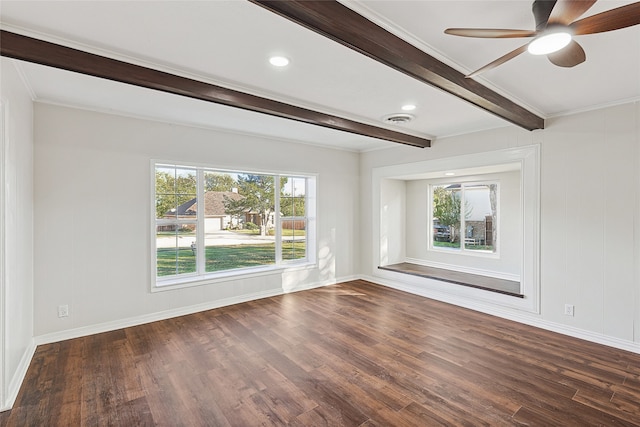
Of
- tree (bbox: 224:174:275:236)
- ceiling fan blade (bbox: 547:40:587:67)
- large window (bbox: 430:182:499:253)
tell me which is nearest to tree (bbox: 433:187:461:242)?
large window (bbox: 430:182:499:253)

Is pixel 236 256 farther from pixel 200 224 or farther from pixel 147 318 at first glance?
pixel 147 318

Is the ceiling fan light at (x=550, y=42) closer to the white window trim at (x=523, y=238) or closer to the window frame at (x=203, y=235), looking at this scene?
the white window trim at (x=523, y=238)

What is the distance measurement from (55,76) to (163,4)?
5.57 feet

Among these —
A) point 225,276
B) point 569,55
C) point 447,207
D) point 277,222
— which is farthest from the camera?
point 447,207

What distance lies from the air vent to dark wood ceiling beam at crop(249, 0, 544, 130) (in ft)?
3.20

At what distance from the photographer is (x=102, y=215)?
11.6 feet

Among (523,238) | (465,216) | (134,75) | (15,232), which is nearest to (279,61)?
(134,75)

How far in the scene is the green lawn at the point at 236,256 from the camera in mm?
4328

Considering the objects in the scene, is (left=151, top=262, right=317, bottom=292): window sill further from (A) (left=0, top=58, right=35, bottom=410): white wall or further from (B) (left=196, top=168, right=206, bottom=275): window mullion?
(A) (left=0, top=58, right=35, bottom=410): white wall

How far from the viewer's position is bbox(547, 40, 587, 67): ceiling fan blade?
6.05ft

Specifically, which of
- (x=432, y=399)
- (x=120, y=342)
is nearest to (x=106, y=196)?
(x=120, y=342)

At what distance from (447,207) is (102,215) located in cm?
574

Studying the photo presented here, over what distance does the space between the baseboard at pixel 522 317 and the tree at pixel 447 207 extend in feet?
5.33

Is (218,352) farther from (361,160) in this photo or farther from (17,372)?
(361,160)
